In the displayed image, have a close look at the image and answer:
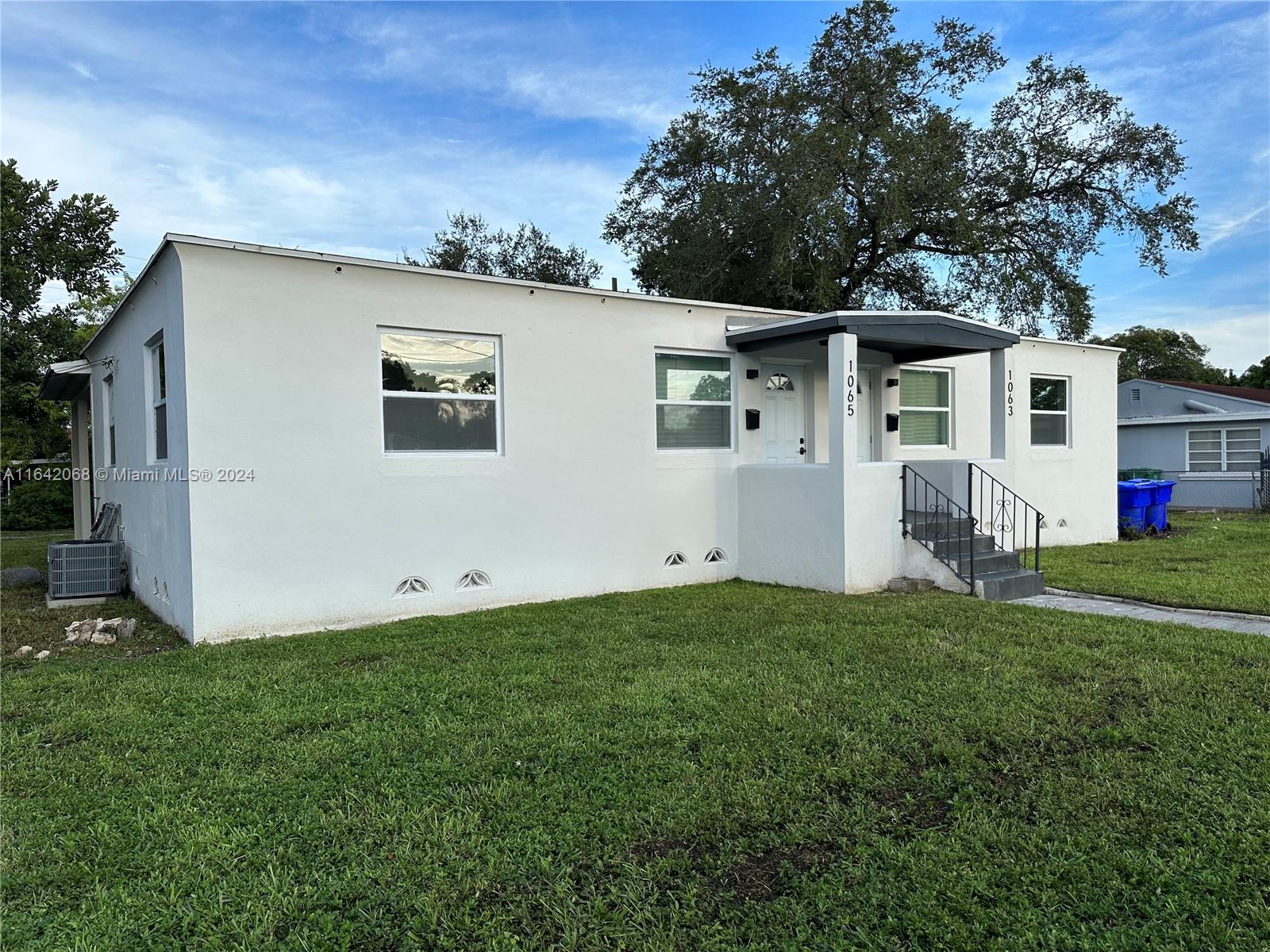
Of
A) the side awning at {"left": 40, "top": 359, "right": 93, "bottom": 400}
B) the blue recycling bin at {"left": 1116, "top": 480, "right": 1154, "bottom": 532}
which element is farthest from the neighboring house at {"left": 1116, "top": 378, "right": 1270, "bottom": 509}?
the side awning at {"left": 40, "top": 359, "right": 93, "bottom": 400}

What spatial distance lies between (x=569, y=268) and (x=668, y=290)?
593 centimetres

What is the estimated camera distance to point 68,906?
251cm

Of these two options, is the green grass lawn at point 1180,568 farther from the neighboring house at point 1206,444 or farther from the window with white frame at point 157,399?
the window with white frame at point 157,399

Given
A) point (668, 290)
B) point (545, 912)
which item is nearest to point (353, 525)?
point (545, 912)

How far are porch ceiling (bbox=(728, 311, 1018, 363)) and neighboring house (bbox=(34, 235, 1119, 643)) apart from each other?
0.10ft

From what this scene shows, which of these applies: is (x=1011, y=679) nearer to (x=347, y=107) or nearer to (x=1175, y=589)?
(x=1175, y=589)

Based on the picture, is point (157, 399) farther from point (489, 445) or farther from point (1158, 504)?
point (1158, 504)

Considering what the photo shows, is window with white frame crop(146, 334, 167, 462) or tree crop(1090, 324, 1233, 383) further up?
tree crop(1090, 324, 1233, 383)

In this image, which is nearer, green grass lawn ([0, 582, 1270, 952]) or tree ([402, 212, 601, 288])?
green grass lawn ([0, 582, 1270, 952])

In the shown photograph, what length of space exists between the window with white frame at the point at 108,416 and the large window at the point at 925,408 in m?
10.9

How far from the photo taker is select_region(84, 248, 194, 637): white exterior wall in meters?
6.28

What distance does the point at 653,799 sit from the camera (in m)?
3.17

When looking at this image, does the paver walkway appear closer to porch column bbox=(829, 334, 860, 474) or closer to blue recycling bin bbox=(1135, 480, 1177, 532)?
porch column bbox=(829, 334, 860, 474)

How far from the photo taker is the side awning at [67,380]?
10477 millimetres
